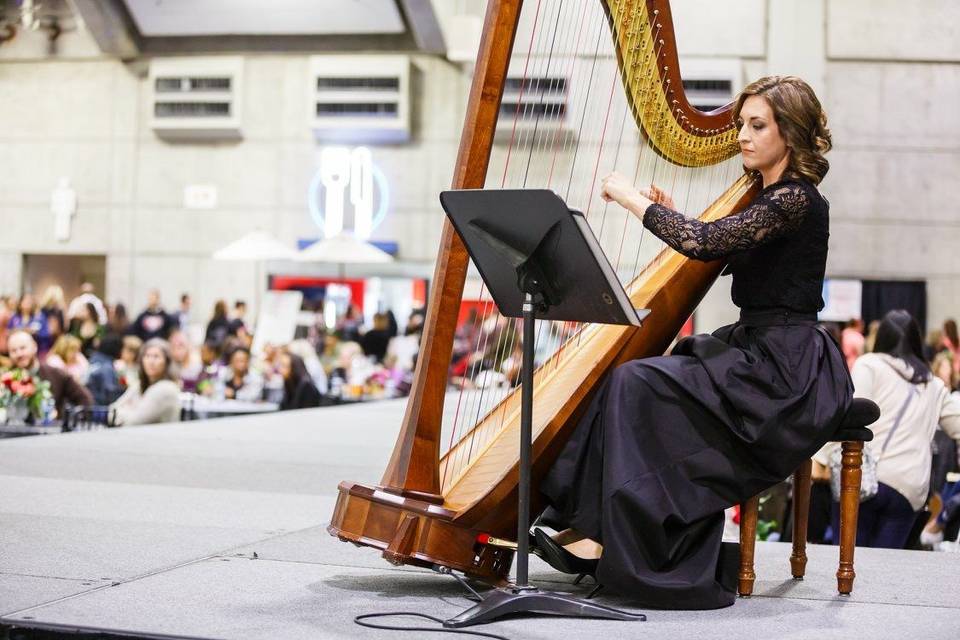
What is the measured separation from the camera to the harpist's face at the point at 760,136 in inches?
112

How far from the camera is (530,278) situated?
2.47 metres

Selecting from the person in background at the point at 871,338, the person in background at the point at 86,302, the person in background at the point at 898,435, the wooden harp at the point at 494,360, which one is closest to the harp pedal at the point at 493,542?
the wooden harp at the point at 494,360

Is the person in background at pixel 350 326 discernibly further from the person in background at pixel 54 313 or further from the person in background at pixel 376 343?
the person in background at pixel 54 313

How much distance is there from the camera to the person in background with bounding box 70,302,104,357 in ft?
32.7

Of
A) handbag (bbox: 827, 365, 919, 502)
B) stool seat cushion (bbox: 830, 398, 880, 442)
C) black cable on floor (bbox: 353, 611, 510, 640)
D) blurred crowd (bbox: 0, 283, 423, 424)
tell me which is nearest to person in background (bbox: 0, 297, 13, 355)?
blurred crowd (bbox: 0, 283, 423, 424)

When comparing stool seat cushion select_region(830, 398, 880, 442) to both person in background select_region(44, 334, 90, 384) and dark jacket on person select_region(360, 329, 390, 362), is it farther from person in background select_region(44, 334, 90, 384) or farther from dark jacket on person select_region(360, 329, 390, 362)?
dark jacket on person select_region(360, 329, 390, 362)

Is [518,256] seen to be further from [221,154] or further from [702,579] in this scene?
[221,154]

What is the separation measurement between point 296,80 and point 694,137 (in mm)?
12316

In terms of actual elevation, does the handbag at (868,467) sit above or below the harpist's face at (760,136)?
below

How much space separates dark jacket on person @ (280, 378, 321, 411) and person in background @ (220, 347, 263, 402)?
204 millimetres

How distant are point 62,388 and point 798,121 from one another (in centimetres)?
521

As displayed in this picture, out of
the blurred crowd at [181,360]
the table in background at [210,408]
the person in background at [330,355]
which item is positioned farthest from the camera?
the person in background at [330,355]

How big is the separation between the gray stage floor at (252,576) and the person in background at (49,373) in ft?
3.78

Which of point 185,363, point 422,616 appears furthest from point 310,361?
point 422,616
